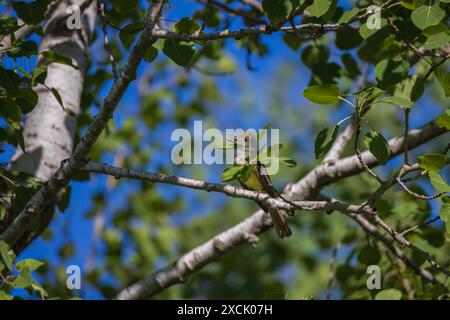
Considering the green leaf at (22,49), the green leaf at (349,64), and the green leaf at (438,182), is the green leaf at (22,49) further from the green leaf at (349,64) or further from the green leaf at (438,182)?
the green leaf at (349,64)

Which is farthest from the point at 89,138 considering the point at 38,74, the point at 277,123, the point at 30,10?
the point at 277,123

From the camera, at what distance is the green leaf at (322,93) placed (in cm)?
267

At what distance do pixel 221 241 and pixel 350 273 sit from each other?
3.15 ft

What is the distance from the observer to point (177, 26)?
3.09 metres

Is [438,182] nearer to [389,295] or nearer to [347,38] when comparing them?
[389,295]

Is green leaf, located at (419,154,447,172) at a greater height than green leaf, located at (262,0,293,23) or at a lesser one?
lesser

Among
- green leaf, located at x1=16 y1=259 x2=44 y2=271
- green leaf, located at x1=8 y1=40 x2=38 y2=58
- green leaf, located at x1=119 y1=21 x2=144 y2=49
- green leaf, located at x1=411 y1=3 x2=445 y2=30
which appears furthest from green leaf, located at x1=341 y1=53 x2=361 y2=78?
green leaf, located at x1=16 y1=259 x2=44 y2=271

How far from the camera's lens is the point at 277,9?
2895 mm

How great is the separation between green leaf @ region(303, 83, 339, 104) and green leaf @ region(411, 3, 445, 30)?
2.18 feet

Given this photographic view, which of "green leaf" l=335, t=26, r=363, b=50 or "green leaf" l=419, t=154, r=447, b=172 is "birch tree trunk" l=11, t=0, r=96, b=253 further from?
"green leaf" l=419, t=154, r=447, b=172

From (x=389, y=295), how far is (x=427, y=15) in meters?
1.53

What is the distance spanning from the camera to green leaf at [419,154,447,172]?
2.74 m

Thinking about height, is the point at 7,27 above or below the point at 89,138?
above
